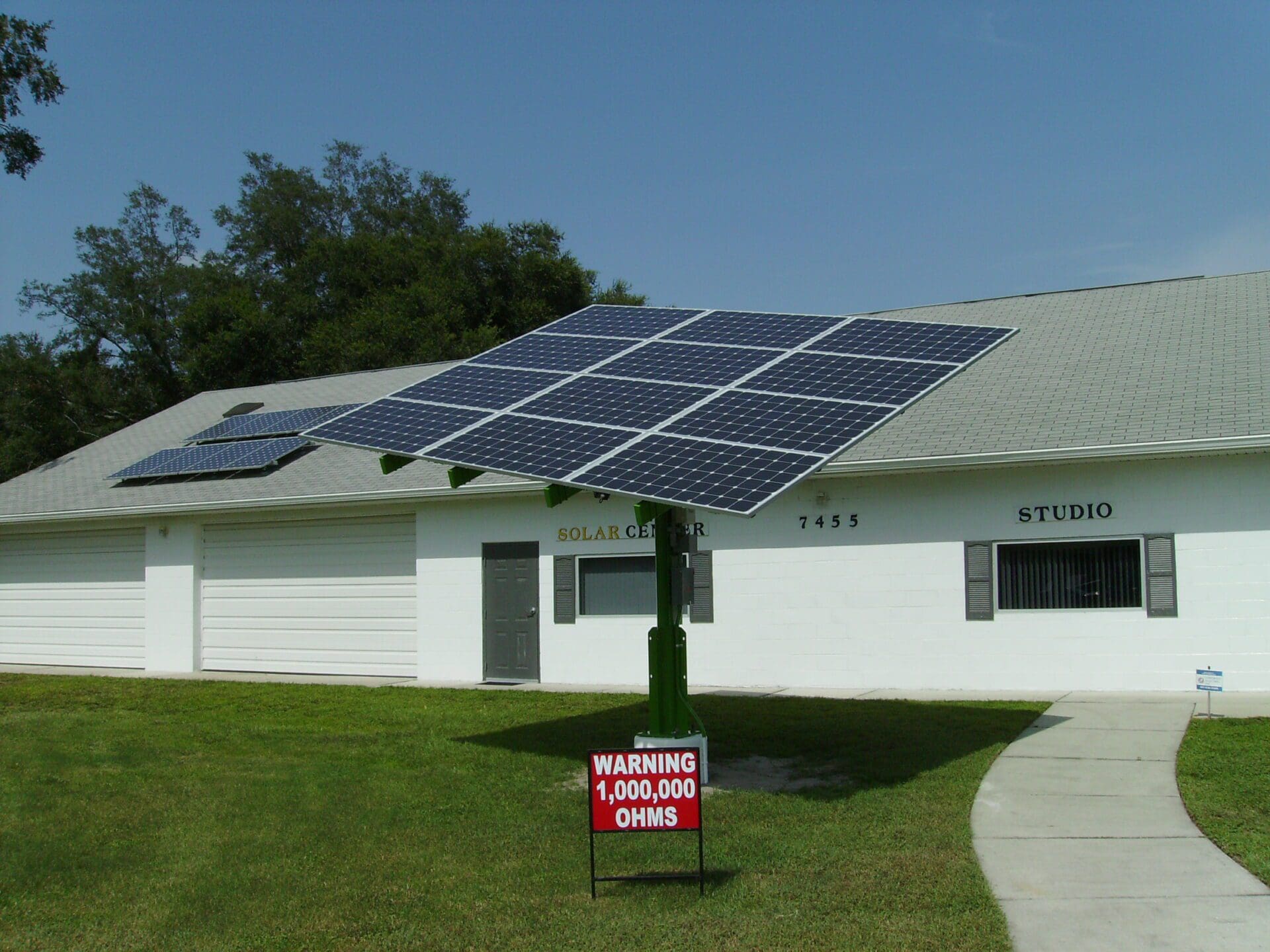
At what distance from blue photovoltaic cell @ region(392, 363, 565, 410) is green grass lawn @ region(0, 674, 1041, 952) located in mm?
3361

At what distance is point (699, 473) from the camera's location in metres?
8.83

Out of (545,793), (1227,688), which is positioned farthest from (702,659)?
(545,793)

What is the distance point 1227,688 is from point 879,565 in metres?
4.35

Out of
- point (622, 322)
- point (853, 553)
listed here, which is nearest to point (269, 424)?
point (622, 322)

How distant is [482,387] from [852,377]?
376 centimetres

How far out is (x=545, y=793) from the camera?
9.55 meters

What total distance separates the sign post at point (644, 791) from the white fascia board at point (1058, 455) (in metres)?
8.94

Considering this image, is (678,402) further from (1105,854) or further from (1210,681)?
(1210,681)

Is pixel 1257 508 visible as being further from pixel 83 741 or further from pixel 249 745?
pixel 83 741

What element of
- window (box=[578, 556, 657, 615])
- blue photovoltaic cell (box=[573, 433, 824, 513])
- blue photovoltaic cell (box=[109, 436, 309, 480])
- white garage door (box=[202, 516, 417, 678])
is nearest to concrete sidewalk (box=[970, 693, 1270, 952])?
blue photovoltaic cell (box=[573, 433, 824, 513])

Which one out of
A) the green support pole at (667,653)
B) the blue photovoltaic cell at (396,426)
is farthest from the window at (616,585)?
the green support pole at (667,653)

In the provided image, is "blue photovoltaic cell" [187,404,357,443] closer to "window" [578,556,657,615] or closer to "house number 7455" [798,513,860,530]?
"window" [578,556,657,615]

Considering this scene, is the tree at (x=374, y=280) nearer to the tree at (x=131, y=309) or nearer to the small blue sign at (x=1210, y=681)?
the tree at (x=131, y=309)

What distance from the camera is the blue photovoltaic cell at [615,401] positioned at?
1026 cm
